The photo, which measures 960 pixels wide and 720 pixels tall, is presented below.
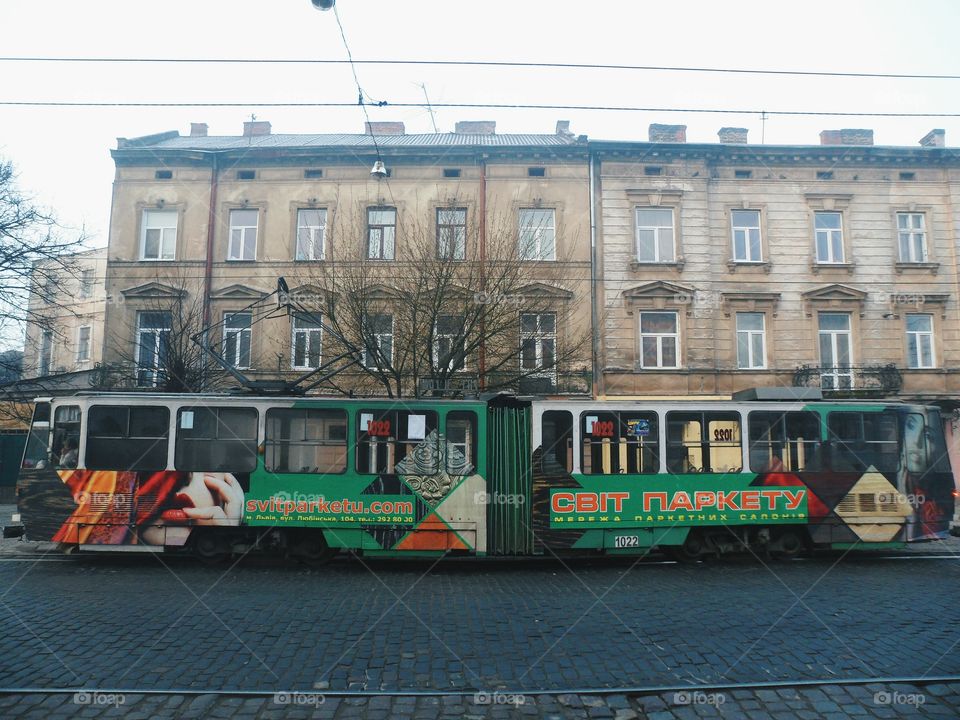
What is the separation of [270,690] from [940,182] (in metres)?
25.8

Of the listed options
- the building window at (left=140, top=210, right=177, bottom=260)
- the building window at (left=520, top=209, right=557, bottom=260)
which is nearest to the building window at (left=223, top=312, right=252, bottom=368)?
the building window at (left=140, top=210, right=177, bottom=260)

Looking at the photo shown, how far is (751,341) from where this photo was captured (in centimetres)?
2131

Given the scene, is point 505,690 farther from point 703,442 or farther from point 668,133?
→ point 668,133

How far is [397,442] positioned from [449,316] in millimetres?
6420

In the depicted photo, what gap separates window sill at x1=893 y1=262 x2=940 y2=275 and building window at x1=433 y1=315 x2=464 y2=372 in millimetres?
15586

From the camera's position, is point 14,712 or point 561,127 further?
point 561,127

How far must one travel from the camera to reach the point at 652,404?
11.1 meters

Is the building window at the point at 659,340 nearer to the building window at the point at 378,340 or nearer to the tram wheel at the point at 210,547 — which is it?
the building window at the point at 378,340

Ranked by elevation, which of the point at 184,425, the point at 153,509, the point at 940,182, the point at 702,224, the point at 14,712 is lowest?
the point at 14,712

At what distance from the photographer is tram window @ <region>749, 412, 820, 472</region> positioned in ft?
36.7

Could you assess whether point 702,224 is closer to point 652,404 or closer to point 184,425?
point 652,404

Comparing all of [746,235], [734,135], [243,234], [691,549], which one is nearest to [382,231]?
[243,234]

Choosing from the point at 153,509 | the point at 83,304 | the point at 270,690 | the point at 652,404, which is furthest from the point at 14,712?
the point at 83,304

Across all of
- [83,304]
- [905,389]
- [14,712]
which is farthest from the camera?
[83,304]
